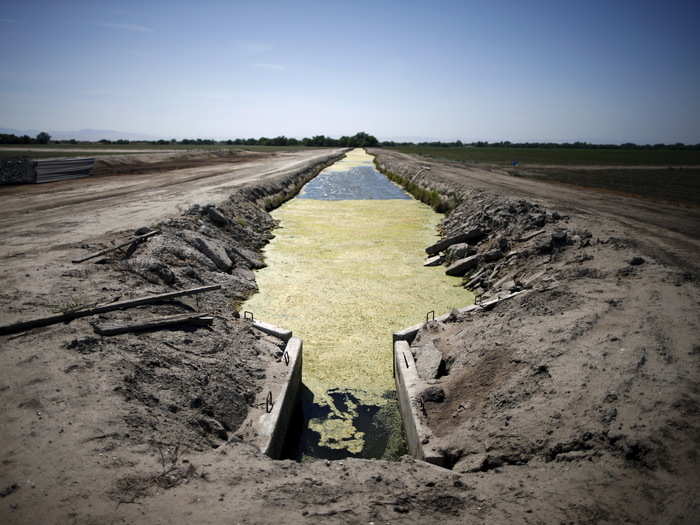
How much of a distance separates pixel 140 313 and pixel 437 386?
16.1 ft

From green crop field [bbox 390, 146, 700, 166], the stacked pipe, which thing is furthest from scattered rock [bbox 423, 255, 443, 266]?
green crop field [bbox 390, 146, 700, 166]

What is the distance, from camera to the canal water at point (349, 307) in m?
6.42

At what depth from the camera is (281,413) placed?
5809 mm

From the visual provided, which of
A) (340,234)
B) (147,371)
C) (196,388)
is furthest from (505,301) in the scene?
(340,234)

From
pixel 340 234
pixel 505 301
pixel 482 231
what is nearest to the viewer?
pixel 505 301

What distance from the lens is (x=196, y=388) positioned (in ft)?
18.6

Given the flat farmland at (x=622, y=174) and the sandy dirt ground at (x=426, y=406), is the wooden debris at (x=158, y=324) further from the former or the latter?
the flat farmland at (x=622, y=174)

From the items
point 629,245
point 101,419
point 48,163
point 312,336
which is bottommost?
point 312,336

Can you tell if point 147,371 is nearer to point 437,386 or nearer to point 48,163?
point 437,386

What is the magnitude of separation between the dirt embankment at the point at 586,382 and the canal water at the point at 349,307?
3.32ft

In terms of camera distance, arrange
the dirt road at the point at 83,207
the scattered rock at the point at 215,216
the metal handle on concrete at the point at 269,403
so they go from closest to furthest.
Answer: the metal handle on concrete at the point at 269,403 < the dirt road at the point at 83,207 < the scattered rock at the point at 215,216

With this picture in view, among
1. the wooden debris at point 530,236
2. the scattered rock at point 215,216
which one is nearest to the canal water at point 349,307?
the scattered rock at point 215,216

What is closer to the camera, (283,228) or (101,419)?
(101,419)

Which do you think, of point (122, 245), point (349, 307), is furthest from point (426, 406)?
point (122, 245)
